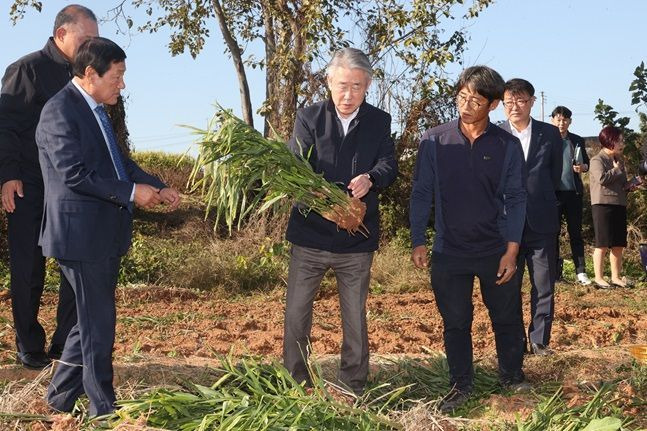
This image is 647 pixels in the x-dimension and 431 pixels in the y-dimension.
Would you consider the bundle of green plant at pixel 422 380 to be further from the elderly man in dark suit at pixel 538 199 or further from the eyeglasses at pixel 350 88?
the eyeglasses at pixel 350 88

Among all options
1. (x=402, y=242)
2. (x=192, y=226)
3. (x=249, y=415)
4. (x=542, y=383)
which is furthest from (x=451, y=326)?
(x=192, y=226)

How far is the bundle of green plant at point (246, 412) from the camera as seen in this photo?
3.95m

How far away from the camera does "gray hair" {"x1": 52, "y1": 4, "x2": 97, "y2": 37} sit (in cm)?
557

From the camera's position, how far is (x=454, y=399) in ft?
17.4

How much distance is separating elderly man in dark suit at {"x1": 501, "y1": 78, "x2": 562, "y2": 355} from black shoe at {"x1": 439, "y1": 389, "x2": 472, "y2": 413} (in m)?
1.36

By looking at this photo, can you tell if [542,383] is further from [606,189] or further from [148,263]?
[148,263]

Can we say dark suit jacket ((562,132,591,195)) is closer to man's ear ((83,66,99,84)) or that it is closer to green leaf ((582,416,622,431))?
green leaf ((582,416,622,431))

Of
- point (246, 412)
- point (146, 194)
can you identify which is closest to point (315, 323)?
point (146, 194)

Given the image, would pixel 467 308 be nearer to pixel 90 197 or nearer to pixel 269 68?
pixel 90 197

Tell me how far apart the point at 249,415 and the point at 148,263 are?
8.15 metres

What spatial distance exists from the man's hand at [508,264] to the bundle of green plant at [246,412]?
52.3 inches

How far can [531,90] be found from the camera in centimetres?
652

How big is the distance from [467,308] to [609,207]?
6.66 m

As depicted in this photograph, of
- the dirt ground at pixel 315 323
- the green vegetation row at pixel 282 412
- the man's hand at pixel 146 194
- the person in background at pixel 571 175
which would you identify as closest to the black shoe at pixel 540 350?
the dirt ground at pixel 315 323
